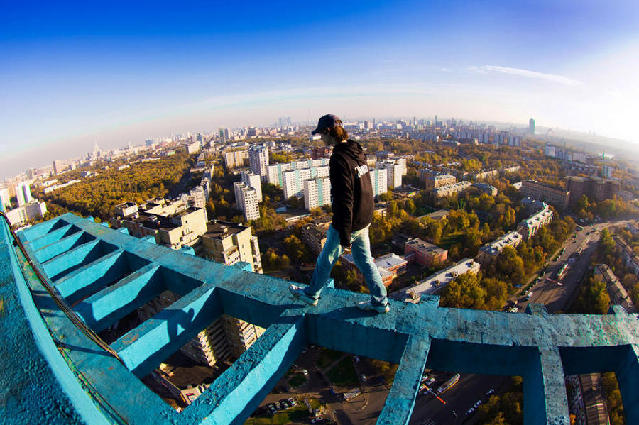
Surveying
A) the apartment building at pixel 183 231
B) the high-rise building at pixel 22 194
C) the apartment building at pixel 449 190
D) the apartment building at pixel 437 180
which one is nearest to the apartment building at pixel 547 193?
the apartment building at pixel 449 190

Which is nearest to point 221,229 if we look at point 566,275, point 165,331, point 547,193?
point 165,331

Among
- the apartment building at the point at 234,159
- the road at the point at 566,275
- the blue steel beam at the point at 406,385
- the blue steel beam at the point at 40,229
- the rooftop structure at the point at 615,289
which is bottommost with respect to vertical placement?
the road at the point at 566,275

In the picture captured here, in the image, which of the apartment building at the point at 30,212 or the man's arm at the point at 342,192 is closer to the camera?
the man's arm at the point at 342,192

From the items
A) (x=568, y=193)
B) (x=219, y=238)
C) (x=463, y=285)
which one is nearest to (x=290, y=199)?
(x=219, y=238)

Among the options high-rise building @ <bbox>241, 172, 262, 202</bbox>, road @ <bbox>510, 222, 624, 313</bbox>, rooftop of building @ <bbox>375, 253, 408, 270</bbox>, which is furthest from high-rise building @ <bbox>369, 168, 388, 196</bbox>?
road @ <bbox>510, 222, 624, 313</bbox>

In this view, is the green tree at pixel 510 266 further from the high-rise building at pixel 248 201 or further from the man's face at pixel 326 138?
the high-rise building at pixel 248 201

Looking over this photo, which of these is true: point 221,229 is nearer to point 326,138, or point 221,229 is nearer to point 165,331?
point 165,331
